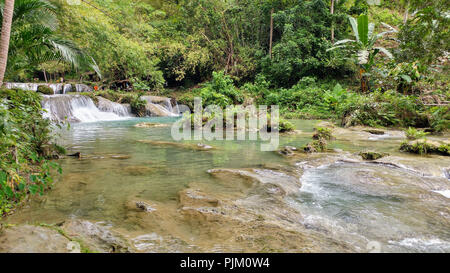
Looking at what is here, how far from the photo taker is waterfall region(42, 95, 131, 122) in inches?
578

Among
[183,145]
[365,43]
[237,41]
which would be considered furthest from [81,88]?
[365,43]

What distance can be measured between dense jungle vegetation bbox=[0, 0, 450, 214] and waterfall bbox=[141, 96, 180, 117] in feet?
3.80

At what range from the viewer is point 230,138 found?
9484mm

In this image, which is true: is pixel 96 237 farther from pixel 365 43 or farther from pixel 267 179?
pixel 365 43

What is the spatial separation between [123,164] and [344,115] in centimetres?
1097

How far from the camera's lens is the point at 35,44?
611 cm

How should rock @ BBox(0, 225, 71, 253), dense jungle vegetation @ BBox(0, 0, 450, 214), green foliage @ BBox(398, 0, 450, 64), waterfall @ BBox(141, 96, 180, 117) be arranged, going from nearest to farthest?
rock @ BBox(0, 225, 71, 253) < green foliage @ BBox(398, 0, 450, 64) < dense jungle vegetation @ BBox(0, 0, 450, 214) < waterfall @ BBox(141, 96, 180, 117)

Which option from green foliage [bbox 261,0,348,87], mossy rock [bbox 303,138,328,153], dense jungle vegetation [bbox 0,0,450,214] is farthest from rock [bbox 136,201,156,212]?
green foliage [bbox 261,0,348,87]

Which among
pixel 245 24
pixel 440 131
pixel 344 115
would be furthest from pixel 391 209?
pixel 245 24

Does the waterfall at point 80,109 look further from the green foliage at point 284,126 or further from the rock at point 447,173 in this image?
the rock at point 447,173

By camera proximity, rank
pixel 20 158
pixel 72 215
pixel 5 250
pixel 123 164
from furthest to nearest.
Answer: pixel 123 164, pixel 20 158, pixel 72 215, pixel 5 250

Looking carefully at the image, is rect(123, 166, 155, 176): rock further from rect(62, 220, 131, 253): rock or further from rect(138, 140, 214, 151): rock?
rect(138, 140, 214, 151): rock
